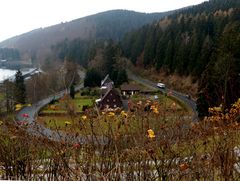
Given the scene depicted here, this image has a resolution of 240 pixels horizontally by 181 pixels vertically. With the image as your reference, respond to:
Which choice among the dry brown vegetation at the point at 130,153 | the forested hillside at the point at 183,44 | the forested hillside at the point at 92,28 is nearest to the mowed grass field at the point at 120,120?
the dry brown vegetation at the point at 130,153

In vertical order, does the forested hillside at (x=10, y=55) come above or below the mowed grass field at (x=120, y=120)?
below

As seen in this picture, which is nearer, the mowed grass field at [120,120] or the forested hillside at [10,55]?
the mowed grass field at [120,120]

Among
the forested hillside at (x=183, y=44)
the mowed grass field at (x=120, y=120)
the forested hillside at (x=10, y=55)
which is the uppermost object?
the mowed grass field at (x=120, y=120)

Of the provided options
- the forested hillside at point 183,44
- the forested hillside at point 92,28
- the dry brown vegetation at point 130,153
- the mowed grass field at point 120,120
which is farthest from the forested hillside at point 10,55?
the mowed grass field at point 120,120

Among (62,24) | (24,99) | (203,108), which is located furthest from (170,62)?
(62,24)

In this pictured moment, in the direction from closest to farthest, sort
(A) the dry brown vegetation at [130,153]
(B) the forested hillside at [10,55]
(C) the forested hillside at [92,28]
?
(A) the dry brown vegetation at [130,153]
(C) the forested hillside at [92,28]
(B) the forested hillside at [10,55]

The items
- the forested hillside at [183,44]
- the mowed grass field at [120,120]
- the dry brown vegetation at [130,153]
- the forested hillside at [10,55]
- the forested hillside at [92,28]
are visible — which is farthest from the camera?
the forested hillside at [10,55]

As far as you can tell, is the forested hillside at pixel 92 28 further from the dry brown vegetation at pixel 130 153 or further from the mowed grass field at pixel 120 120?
the dry brown vegetation at pixel 130 153

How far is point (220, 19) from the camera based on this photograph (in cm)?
5241

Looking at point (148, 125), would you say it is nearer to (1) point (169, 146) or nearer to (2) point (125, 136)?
(2) point (125, 136)

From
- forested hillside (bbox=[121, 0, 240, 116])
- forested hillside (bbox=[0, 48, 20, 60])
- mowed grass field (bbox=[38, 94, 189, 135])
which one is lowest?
forested hillside (bbox=[0, 48, 20, 60])

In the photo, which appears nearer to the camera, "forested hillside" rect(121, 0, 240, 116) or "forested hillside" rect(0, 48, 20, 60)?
"forested hillside" rect(121, 0, 240, 116)

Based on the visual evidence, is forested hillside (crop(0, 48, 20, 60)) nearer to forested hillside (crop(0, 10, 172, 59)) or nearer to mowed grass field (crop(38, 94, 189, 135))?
forested hillside (crop(0, 10, 172, 59))

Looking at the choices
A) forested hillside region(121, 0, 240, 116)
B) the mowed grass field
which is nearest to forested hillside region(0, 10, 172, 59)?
forested hillside region(121, 0, 240, 116)
